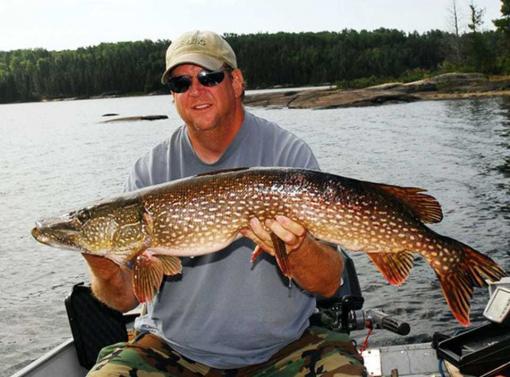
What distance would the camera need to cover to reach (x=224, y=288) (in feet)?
10.6

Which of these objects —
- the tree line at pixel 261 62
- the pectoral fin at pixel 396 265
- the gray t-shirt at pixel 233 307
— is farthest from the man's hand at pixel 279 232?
the tree line at pixel 261 62

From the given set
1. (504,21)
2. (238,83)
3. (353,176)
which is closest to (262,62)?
(504,21)

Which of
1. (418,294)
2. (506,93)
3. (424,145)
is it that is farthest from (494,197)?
(506,93)

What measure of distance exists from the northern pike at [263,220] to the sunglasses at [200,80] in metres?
0.69

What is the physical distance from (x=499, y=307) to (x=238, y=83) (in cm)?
200

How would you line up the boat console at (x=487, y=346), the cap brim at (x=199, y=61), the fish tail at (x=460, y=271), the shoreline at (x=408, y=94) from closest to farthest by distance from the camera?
the fish tail at (x=460, y=271) → the boat console at (x=487, y=346) → the cap brim at (x=199, y=61) → the shoreline at (x=408, y=94)

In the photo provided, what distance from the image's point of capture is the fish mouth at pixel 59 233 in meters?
3.11

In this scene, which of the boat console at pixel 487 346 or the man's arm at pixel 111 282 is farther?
the boat console at pixel 487 346

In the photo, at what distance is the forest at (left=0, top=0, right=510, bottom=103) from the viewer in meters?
94.1

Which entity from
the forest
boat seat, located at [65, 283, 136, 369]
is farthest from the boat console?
the forest

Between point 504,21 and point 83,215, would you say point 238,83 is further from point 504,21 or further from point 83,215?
point 504,21

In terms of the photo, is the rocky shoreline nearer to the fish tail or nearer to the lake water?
the lake water

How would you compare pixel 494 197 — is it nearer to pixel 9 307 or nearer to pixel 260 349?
pixel 9 307

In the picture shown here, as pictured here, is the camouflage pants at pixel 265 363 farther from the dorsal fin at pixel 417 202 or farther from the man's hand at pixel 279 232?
the dorsal fin at pixel 417 202
